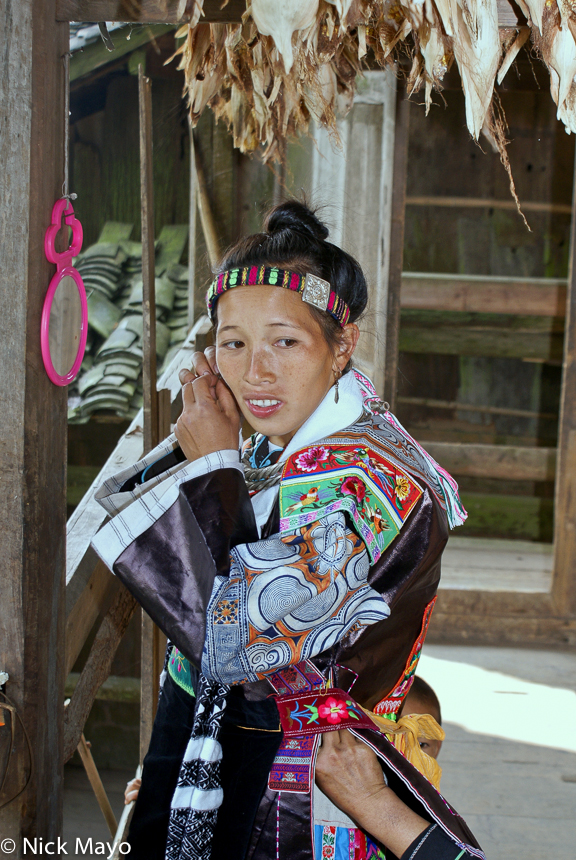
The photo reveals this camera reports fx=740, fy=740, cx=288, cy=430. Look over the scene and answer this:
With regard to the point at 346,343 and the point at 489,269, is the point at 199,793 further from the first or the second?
the point at 489,269

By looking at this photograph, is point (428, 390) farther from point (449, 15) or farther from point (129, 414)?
point (449, 15)

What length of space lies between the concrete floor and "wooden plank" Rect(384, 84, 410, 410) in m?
1.41

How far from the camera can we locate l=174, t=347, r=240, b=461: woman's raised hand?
1.46 metres

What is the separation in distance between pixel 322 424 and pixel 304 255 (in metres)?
0.36

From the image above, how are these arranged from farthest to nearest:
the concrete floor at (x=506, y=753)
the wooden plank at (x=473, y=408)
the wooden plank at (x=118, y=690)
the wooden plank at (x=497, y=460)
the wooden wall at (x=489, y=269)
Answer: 1. the wooden plank at (x=473, y=408)
2. the wooden wall at (x=489, y=269)
3. the wooden plank at (x=497, y=460)
4. the wooden plank at (x=118, y=690)
5. the concrete floor at (x=506, y=753)

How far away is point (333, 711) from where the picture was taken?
51.9 inches

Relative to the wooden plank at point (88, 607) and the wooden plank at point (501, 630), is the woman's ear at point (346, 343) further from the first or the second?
the wooden plank at point (501, 630)

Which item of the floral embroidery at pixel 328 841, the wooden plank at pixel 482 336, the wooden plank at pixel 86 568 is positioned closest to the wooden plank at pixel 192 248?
the wooden plank at pixel 86 568

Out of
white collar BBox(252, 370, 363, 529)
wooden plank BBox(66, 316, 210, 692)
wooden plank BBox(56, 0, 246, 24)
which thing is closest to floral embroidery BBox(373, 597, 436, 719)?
white collar BBox(252, 370, 363, 529)

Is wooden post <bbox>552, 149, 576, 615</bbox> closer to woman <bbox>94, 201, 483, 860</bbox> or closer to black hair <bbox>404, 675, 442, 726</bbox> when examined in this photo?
black hair <bbox>404, 675, 442, 726</bbox>

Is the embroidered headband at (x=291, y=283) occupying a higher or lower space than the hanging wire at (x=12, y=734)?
higher


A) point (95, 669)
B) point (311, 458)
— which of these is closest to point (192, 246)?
point (95, 669)

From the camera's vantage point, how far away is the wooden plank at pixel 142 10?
1.41 m

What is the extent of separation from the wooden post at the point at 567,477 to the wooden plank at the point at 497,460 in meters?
1.38
